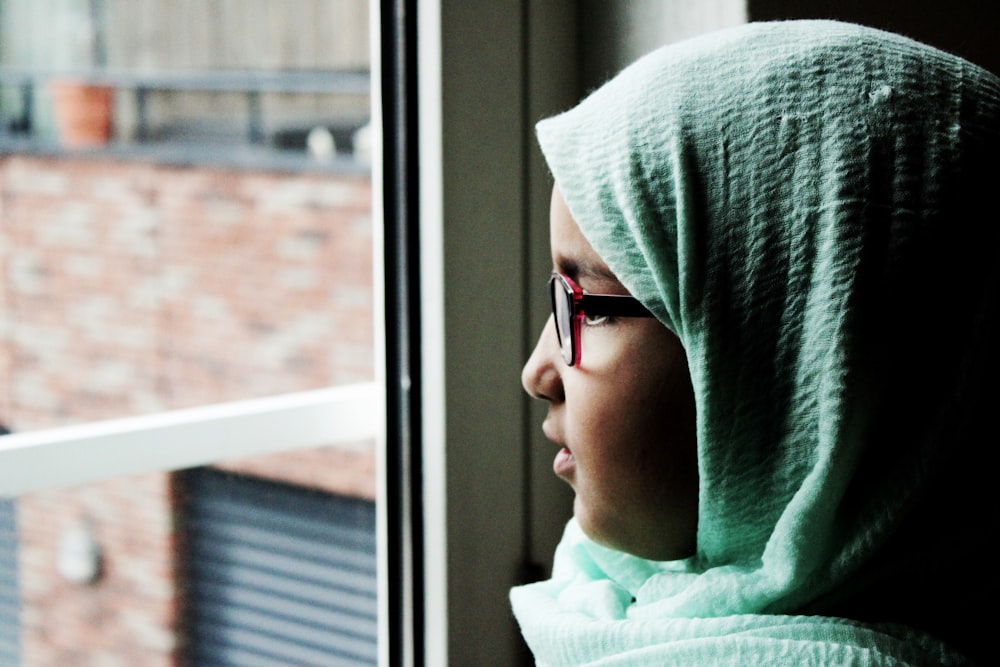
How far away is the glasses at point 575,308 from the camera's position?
73 cm

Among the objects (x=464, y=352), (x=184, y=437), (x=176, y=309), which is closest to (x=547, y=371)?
(x=464, y=352)

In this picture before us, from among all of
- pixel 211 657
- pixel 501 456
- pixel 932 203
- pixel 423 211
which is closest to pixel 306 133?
pixel 423 211

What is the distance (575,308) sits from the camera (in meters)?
0.75

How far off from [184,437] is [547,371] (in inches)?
15.7

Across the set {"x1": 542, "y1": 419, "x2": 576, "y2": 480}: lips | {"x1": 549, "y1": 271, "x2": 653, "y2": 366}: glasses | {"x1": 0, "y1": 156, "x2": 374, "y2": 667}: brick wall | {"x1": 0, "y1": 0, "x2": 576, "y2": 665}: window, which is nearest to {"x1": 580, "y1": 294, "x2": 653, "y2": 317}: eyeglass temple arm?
{"x1": 549, "y1": 271, "x2": 653, "y2": 366}: glasses

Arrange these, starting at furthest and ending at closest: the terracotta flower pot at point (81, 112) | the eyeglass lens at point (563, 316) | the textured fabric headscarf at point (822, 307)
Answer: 1. the terracotta flower pot at point (81, 112)
2. the eyeglass lens at point (563, 316)
3. the textured fabric headscarf at point (822, 307)

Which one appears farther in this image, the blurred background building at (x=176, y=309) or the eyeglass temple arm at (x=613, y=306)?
the blurred background building at (x=176, y=309)

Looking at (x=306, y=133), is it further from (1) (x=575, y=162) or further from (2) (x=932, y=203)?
(2) (x=932, y=203)

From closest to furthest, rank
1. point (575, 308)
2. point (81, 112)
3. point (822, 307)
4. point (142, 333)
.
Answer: point (822, 307)
point (575, 308)
point (81, 112)
point (142, 333)

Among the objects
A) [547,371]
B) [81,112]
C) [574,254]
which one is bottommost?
[547,371]

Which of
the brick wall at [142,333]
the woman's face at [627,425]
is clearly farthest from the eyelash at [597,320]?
the brick wall at [142,333]

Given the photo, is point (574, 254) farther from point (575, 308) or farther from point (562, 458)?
point (562, 458)

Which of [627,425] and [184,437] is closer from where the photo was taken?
[627,425]

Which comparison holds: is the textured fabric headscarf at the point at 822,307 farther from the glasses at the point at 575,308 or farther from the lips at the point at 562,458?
the lips at the point at 562,458
